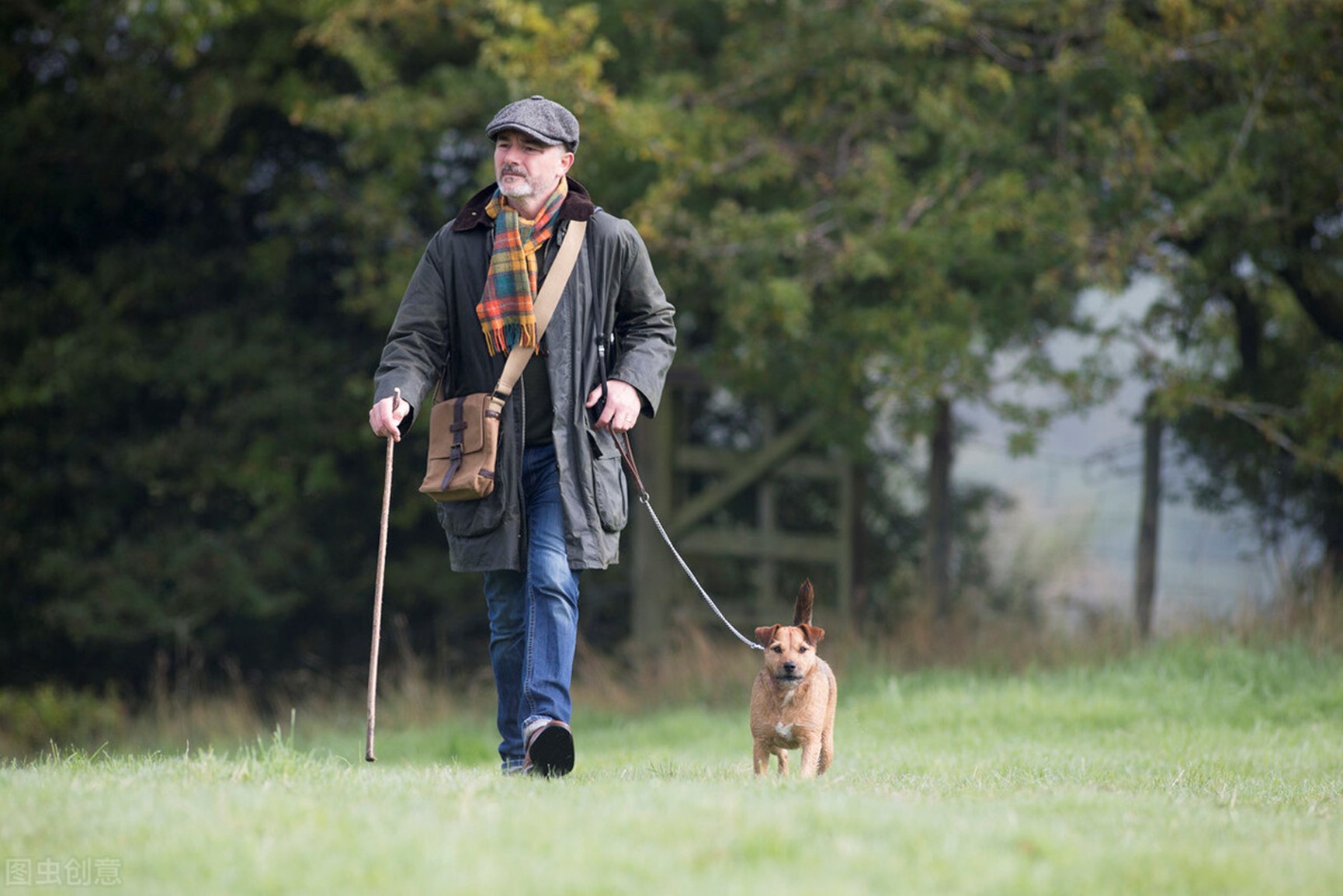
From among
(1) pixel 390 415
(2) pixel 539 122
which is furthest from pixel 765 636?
(2) pixel 539 122

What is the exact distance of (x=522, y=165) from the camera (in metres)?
5.23

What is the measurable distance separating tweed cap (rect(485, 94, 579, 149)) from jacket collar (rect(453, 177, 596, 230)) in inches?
6.8

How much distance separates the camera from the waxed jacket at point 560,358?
17.2 ft

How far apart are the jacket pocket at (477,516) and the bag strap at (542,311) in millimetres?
321

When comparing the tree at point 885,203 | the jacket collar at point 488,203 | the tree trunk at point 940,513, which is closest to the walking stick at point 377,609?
the jacket collar at point 488,203

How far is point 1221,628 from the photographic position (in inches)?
412

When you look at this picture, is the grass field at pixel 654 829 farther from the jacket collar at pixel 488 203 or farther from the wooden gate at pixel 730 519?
the wooden gate at pixel 730 519

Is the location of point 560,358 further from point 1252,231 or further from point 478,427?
point 1252,231

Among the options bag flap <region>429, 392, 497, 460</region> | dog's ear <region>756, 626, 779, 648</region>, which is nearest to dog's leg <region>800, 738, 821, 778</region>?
dog's ear <region>756, 626, 779, 648</region>

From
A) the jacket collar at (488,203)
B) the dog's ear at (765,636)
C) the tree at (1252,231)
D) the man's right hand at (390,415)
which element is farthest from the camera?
the tree at (1252,231)

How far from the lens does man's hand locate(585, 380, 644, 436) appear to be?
206 inches

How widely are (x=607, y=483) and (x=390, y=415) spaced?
78 centimetres

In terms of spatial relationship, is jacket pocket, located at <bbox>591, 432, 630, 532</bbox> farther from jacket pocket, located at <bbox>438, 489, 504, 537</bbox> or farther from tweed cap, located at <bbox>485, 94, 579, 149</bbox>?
tweed cap, located at <bbox>485, 94, 579, 149</bbox>

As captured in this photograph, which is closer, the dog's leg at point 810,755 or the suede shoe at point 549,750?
the suede shoe at point 549,750
